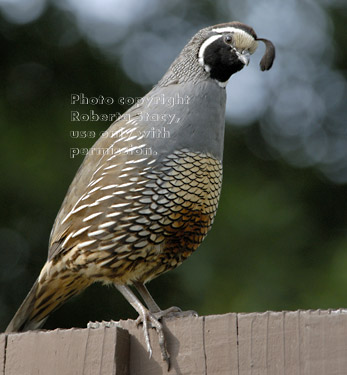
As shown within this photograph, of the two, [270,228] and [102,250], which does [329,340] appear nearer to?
[102,250]

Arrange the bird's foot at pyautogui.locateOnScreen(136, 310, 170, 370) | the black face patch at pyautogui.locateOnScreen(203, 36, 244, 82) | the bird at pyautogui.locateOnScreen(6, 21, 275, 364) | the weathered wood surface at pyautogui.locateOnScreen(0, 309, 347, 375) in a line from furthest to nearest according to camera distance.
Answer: the black face patch at pyautogui.locateOnScreen(203, 36, 244, 82) → the bird at pyautogui.locateOnScreen(6, 21, 275, 364) → the bird's foot at pyautogui.locateOnScreen(136, 310, 170, 370) → the weathered wood surface at pyautogui.locateOnScreen(0, 309, 347, 375)

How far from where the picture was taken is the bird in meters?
3.83

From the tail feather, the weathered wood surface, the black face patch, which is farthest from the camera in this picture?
the black face patch

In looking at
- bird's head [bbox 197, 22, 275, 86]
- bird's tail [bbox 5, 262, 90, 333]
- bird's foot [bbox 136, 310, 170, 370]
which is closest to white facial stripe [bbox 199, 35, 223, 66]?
bird's head [bbox 197, 22, 275, 86]

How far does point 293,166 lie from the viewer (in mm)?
7328

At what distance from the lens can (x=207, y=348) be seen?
238 centimetres

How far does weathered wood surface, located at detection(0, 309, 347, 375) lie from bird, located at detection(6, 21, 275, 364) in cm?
121

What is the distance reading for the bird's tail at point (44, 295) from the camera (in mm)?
4027

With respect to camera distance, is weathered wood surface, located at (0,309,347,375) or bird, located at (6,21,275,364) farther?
bird, located at (6,21,275,364)

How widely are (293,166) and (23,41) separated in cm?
254

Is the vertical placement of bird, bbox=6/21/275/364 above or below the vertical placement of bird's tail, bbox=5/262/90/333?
above

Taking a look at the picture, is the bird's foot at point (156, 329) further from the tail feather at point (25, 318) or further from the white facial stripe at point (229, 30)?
the white facial stripe at point (229, 30)

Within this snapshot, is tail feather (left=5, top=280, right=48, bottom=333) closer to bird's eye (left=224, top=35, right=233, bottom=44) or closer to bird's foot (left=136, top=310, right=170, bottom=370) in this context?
bird's foot (left=136, top=310, right=170, bottom=370)

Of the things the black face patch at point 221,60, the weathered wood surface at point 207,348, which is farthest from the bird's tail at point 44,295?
the weathered wood surface at point 207,348
